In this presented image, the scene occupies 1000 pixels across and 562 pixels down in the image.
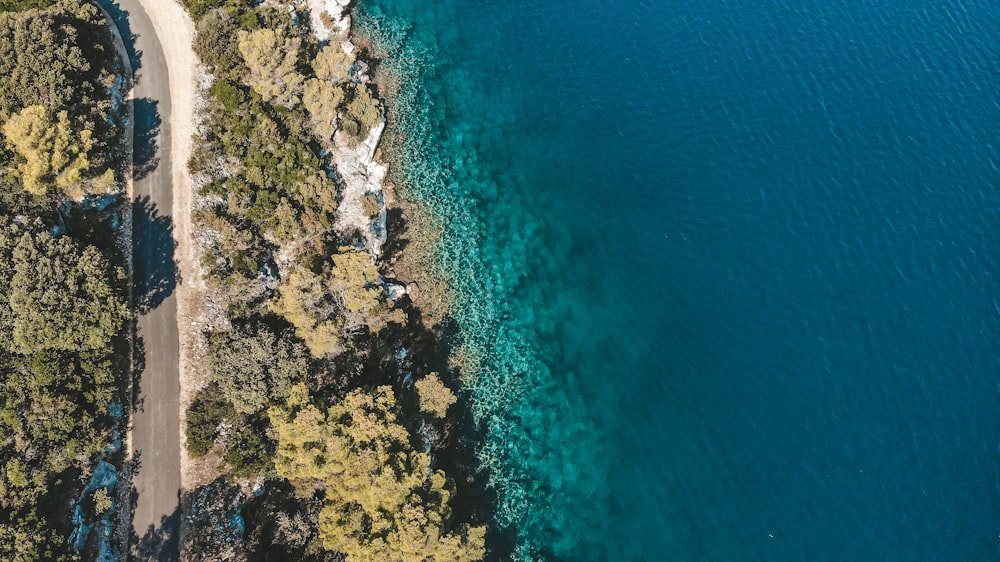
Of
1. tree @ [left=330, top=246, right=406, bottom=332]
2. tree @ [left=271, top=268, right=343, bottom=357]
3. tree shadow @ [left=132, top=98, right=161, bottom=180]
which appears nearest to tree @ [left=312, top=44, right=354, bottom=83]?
tree shadow @ [left=132, top=98, right=161, bottom=180]

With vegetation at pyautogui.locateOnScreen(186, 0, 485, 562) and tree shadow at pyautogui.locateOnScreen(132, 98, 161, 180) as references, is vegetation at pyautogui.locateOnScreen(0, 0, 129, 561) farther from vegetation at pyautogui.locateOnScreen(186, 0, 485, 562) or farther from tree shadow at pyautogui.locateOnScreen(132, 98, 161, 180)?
vegetation at pyautogui.locateOnScreen(186, 0, 485, 562)

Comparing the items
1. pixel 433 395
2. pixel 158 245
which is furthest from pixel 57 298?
pixel 433 395

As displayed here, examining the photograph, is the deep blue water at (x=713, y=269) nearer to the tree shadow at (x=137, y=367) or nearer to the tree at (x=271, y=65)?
the tree at (x=271, y=65)

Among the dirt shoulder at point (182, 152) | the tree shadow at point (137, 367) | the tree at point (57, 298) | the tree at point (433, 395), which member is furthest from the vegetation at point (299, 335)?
the tree at point (57, 298)

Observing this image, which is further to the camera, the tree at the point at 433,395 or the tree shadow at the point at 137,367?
the tree at the point at 433,395

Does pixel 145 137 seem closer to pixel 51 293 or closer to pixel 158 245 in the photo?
pixel 158 245

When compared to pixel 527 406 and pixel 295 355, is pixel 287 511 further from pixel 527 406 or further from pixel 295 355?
pixel 527 406

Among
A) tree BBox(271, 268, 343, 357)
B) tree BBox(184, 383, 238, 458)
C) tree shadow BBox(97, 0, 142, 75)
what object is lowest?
tree BBox(184, 383, 238, 458)
